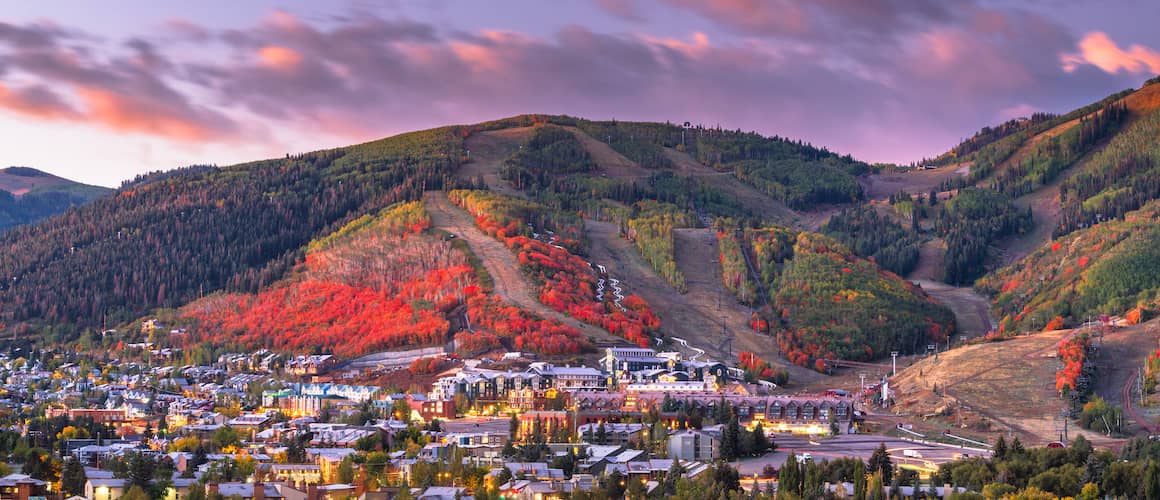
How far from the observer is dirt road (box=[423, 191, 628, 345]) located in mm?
153500

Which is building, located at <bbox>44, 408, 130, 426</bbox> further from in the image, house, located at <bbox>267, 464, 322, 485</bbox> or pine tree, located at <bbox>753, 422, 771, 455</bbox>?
pine tree, located at <bbox>753, 422, 771, 455</bbox>

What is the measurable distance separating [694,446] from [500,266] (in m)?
67.3

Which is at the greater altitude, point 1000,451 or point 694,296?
point 694,296

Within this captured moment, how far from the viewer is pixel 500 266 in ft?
554

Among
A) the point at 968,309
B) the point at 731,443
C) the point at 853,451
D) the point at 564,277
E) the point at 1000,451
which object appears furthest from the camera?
the point at 968,309

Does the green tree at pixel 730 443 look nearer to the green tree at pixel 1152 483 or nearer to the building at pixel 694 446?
the building at pixel 694 446

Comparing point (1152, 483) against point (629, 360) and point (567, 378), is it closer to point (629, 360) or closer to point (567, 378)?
point (567, 378)

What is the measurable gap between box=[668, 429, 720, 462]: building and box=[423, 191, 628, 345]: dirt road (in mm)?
45074

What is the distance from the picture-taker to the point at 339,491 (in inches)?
3460

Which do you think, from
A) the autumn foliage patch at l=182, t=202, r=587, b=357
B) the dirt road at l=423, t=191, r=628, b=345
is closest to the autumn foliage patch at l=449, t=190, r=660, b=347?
the dirt road at l=423, t=191, r=628, b=345

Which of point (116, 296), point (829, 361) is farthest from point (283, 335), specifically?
point (829, 361)

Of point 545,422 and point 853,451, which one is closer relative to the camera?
point 853,451

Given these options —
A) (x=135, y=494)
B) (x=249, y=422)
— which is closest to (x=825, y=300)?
(x=249, y=422)

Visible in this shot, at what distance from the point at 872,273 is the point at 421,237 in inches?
1813
